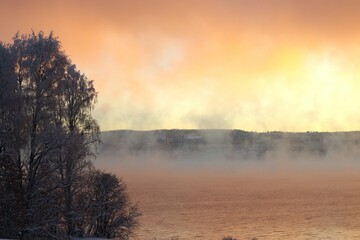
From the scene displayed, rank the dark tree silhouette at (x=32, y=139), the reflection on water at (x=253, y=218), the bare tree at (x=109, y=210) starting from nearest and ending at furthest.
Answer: the dark tree silhouette at (x=32, y=139) < the bare tree at (x=109, y=210) < the reflection on water at (x=253, y=218)

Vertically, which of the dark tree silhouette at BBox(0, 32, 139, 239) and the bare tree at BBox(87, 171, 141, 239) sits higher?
the dark tree silhouette at BBox(0, 32, 139, 239)

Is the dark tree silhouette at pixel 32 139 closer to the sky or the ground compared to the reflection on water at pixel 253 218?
closer to the sky

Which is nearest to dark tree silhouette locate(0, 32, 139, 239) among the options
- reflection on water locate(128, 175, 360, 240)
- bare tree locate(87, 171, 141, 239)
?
bare tree locate(87, 171, 141, 239)

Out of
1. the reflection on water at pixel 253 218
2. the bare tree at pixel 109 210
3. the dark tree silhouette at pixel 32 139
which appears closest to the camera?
the dark tree silhouette at pixel 32 139

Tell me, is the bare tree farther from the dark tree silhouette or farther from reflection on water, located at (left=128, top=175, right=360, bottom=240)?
the dark tree silhouette

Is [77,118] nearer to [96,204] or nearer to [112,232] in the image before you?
[96,204]

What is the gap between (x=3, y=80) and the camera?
2498 centimetres

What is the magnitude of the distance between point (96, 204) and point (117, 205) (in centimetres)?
407

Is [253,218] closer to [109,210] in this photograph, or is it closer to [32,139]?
[109,210]

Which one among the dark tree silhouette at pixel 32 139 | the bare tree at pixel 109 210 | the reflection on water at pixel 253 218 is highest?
the dark tree silhouette at pixel 32 139

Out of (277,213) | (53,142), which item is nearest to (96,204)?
(53,142)

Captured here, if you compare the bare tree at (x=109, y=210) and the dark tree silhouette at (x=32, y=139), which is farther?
the bare tree at (x=109, y=210)

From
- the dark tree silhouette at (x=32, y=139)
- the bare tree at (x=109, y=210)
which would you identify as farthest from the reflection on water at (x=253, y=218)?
the dark tree silhouette at (x=32, y=139)

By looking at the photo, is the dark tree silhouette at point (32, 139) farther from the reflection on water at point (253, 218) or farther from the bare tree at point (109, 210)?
the reflection on water at point (253, 218)
